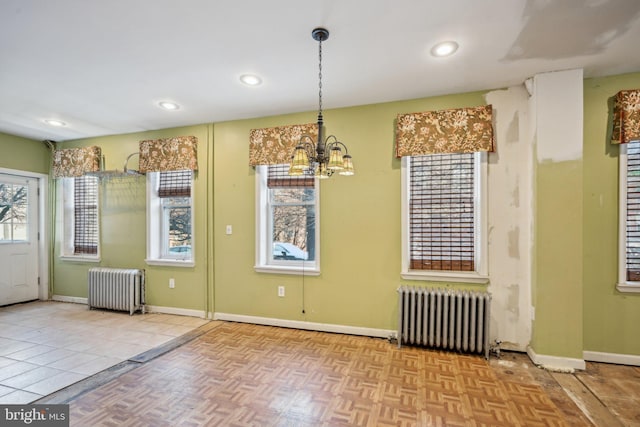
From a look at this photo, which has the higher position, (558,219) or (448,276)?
(558,219)

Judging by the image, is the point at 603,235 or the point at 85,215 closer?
the point at 603,235

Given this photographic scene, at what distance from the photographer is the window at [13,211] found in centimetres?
473

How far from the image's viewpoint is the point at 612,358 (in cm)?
287

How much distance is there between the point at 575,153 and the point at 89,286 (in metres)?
6.41

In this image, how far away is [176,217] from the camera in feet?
14.9

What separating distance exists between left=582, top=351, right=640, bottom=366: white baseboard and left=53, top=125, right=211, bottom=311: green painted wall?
4.37m

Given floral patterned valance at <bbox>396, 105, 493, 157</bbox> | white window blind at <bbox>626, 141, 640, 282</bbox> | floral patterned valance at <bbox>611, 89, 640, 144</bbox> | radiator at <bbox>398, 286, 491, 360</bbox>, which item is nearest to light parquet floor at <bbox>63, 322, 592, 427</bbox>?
radiator at <bbox>398, 286, 491, 360</bbox>

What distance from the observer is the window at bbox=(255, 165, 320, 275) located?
386cm

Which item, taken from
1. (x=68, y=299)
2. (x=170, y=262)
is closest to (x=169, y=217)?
(x=170, y=262)

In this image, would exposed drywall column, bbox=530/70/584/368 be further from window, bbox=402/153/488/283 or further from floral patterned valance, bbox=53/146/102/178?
floral patterned valance, bbox=53/146/102/178

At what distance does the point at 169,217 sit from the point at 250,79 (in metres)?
2.70

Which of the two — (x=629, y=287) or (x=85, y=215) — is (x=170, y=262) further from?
(x=629, y=287)

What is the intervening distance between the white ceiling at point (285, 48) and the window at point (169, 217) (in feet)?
3.92

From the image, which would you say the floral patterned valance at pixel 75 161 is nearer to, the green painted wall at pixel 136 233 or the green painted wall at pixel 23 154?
the green painted wall at pixel 136 233
